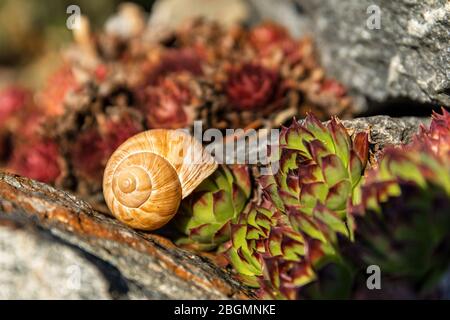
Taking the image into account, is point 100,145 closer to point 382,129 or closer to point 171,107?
point 171,107

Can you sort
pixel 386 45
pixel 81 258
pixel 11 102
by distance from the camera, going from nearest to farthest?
pixel 81 258
pixel 386 45
pixel 11 102

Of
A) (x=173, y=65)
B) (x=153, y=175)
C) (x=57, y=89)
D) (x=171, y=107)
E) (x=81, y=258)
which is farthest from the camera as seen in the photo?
(x=57, y=89)

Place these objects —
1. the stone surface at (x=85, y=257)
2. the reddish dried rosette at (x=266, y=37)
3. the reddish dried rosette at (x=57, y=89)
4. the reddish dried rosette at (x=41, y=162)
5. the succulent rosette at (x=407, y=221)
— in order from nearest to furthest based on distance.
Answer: the succulent rosette at (x=407, y=221)
the stone surface at (x=85, y=257)
the reddish dried rosette at (x=41, y=162)
the reddish dried rosette at (x=57, y=89)
the reddish dried rosette at (x=266, y=37)

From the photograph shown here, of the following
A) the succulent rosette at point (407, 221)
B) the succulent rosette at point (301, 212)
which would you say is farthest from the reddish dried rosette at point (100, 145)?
the succulent rosette at point (407, 221)

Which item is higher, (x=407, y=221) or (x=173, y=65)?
(x=173, y=65)

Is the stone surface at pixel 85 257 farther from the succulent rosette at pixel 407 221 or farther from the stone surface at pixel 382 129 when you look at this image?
the succulent rosette at pixel 407 221

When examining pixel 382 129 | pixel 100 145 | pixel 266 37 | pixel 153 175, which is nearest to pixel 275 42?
pixel 266 37

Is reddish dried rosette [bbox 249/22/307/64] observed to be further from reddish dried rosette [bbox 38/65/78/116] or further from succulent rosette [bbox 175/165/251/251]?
succulent rosette [bbox 175/165/251/251]
